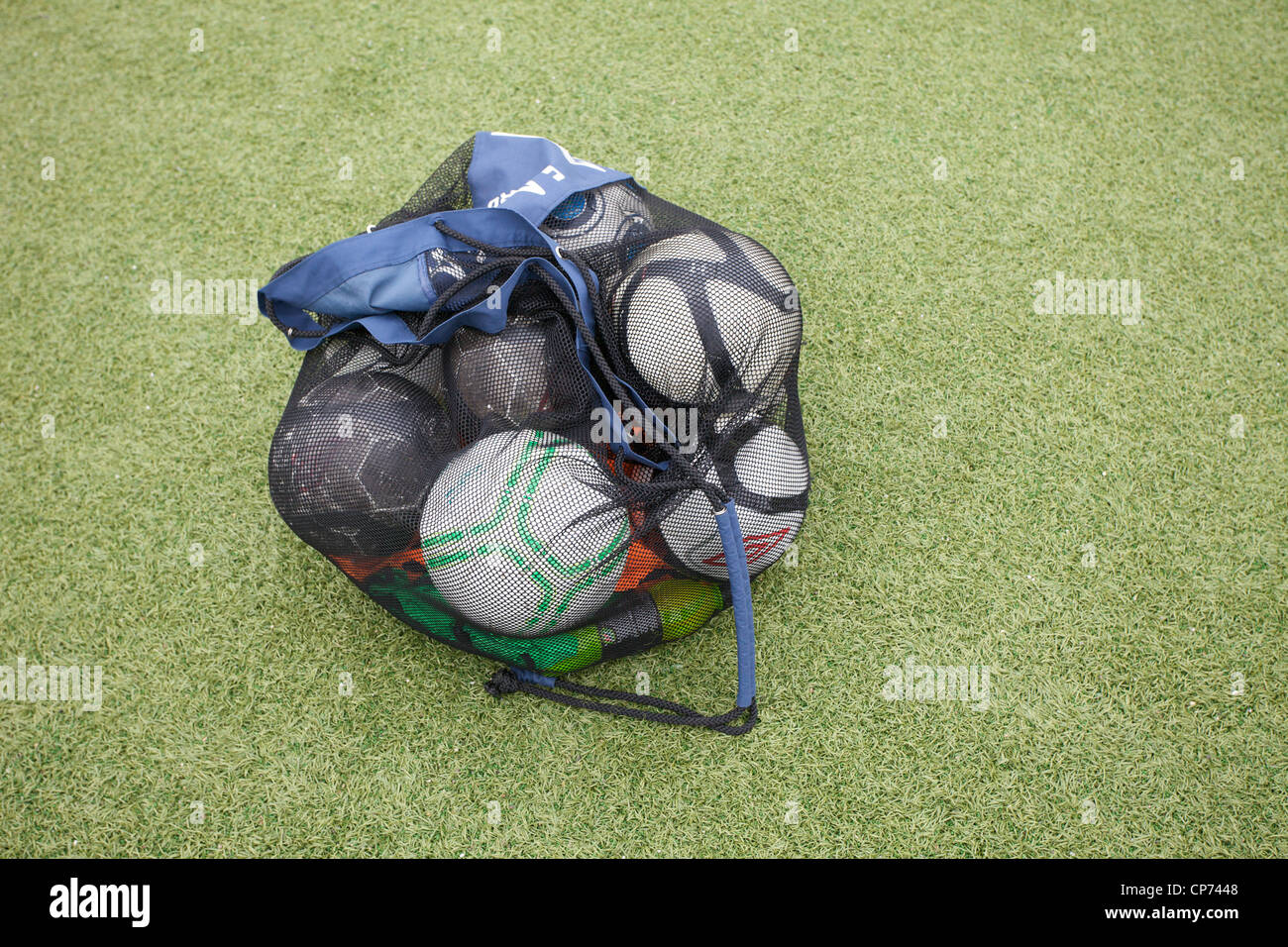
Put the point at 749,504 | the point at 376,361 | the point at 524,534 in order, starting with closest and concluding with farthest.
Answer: the point at 524,534 < the point at 749,504 < the point at 376,361

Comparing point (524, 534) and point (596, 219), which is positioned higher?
point (596, 219)

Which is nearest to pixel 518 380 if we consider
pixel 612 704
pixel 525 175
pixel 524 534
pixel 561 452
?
pixel 561 452

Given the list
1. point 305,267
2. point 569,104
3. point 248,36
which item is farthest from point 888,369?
point 248,36

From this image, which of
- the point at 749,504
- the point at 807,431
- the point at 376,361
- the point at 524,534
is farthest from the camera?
the point at 807,431

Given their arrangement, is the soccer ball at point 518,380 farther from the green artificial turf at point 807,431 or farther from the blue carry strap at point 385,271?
the green artificial turf at point 807,431

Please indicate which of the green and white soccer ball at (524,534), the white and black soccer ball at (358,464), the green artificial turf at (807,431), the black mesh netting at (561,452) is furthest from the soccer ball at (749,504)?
the white and black soccer ball at (358,464)

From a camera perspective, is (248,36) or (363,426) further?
(248,36)

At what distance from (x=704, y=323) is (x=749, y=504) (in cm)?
33

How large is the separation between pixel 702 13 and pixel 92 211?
171 cm

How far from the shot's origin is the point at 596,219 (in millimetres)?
1797

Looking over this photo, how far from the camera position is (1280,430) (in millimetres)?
2035

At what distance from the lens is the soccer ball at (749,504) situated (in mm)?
1580

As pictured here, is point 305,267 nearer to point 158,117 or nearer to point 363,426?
point 363,426

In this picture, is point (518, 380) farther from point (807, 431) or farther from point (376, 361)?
point (807, 431)
